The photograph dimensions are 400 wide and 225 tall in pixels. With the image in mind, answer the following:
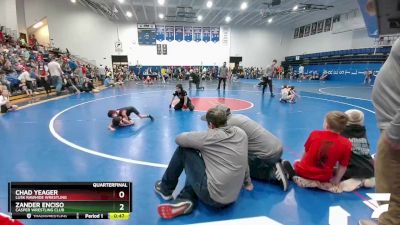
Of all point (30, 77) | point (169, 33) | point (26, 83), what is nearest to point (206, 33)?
point (169, 33)

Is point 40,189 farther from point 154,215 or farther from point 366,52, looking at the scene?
point 366,52

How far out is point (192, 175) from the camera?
2.86 m

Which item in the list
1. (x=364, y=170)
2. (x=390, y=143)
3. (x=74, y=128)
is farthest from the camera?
(x=74, y=128)

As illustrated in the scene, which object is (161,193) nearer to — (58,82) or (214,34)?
(58,82)

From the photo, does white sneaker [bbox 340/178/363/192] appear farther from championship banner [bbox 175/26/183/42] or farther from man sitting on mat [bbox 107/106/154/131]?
championship banner [bbox 175/26/183/42]

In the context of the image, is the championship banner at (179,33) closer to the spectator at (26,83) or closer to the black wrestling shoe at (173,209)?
the spectator at (26,83)

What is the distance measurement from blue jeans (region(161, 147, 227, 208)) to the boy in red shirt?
4.22ft

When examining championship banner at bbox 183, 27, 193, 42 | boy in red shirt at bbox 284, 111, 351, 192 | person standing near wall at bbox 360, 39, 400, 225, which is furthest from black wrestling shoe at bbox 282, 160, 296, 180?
championship banner at bbox 183, 27, 193, 42

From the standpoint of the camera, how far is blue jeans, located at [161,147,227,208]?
2.77m

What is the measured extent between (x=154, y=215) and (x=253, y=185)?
144 cm

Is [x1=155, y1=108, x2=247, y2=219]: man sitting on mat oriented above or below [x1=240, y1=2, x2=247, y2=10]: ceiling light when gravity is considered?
below

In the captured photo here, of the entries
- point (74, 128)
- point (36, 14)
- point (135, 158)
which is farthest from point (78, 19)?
point (135, 158)

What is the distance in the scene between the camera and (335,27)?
25859mm
